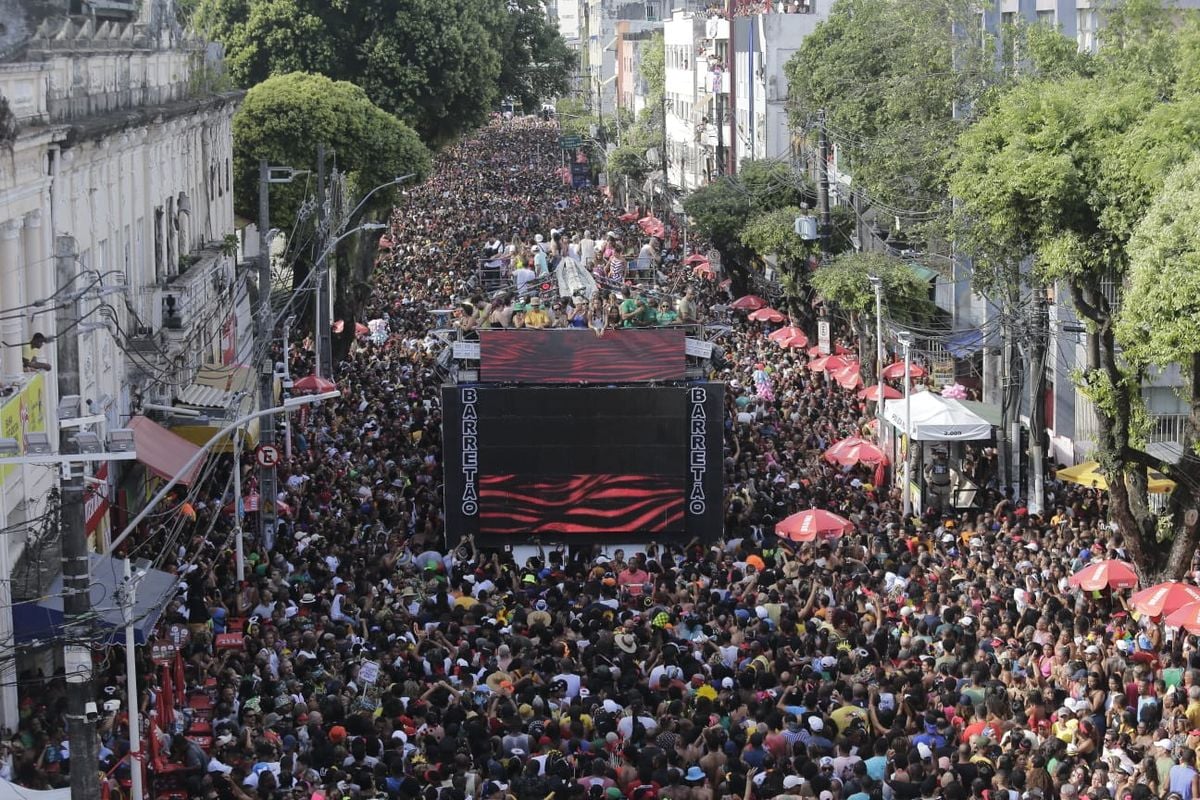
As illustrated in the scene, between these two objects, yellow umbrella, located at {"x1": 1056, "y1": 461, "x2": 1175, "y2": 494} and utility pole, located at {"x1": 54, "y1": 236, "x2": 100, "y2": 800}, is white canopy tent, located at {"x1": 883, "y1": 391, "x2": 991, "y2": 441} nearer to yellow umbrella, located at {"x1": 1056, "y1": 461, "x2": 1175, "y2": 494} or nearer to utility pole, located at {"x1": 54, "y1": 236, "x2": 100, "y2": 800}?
yellow umbrella, located at {"x1": 1056, "y1": 461, "x2": 1175, "y2": 494}

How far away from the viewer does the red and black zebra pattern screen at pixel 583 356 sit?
30.1 m

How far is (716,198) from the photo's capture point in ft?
185

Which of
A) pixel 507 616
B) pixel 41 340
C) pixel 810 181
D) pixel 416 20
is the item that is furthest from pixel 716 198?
pixel 41 340

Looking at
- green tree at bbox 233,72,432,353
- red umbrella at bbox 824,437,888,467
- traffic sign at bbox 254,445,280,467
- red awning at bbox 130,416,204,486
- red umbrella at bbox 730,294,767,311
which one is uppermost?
green tree at bbox 233,72,432,353

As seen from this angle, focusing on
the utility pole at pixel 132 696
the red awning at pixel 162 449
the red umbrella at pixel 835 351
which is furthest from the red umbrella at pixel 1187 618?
the red umbrella at pixel 835 351

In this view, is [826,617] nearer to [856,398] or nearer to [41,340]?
[41,340]

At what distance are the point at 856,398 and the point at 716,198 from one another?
17.5 metres

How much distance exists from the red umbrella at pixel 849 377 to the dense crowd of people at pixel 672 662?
240 inches

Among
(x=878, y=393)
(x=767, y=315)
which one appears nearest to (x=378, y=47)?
(x=767, y=315)

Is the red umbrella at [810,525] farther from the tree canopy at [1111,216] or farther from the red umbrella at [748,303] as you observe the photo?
the red umbrella at [748,303]

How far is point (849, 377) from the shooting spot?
1559 inches

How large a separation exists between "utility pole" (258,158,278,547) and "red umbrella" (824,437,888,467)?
348 inches

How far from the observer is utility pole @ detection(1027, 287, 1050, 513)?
100ft

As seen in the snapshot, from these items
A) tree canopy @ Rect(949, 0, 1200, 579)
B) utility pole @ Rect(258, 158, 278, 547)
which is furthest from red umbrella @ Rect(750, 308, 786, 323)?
tree canopy @ Rect(949, 0, 1200, 579)
